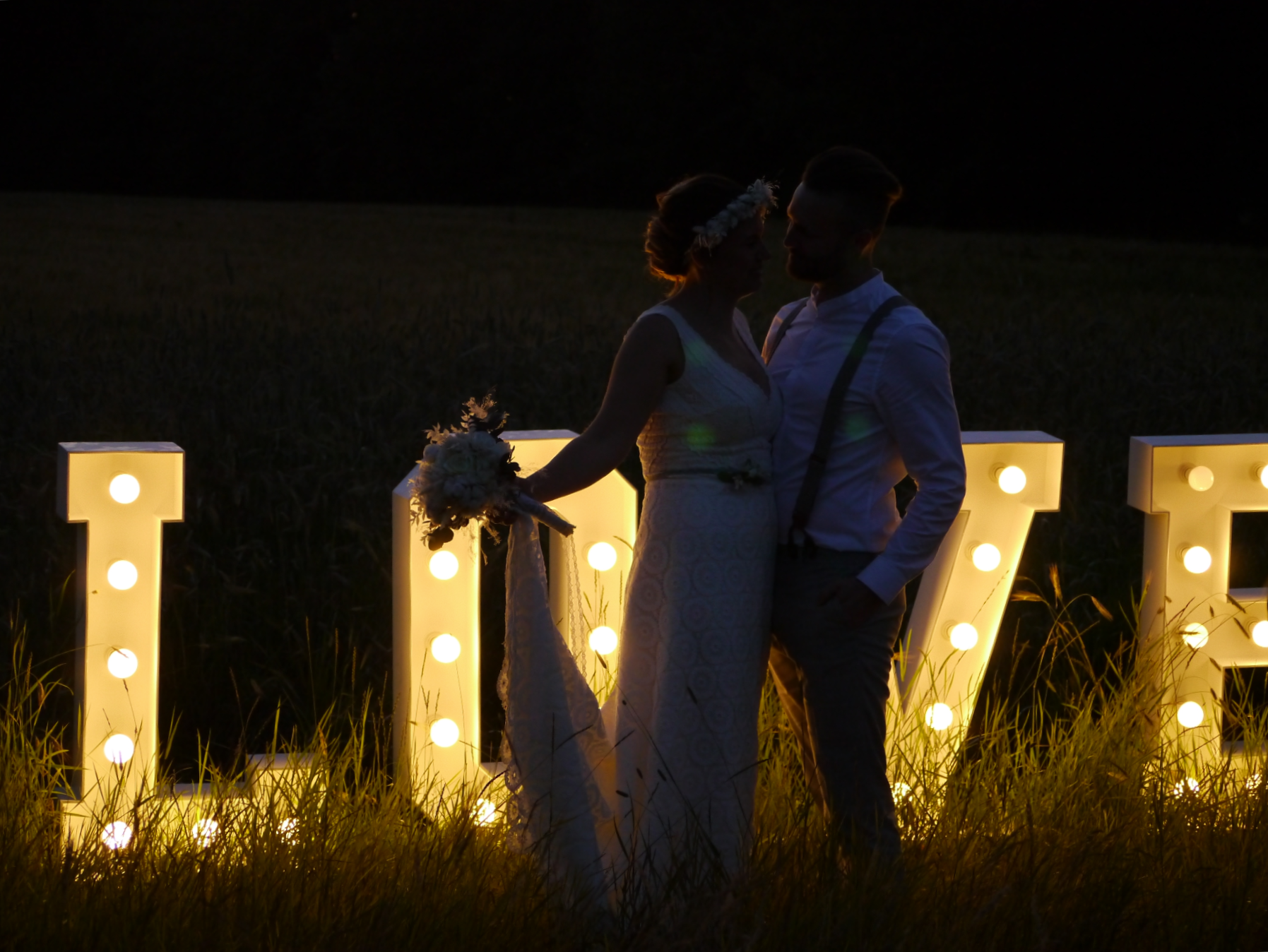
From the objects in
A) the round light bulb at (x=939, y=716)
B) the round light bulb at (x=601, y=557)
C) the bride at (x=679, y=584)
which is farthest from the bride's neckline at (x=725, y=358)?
the round light bulb at (x=939, y=716)

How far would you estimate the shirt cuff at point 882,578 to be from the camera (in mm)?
3080

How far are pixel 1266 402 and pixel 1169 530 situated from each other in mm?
5742

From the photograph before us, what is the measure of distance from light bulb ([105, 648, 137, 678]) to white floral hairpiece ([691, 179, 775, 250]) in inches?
61.2

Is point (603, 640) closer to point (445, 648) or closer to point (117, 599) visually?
point (445, 648)

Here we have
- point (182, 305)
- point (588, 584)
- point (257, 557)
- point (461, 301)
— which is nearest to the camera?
point (588, 584)

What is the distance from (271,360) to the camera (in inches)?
369

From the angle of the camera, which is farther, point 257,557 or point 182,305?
point 182,305

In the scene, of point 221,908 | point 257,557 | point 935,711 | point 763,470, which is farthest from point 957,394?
point 221,908

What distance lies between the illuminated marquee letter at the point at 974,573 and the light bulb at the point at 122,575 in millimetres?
1822

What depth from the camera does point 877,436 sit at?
10.4 feet

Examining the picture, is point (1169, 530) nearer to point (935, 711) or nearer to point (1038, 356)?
point (935, 711)

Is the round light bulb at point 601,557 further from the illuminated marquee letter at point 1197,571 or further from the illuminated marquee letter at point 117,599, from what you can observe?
the illuminated marquee letter at point 1197,571

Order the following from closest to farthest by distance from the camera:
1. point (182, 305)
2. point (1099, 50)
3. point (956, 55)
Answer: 1. point (182, 305)
2. point (1099, 50)
3. point (956, 55)

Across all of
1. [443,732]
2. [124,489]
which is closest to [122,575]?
[124,489]
